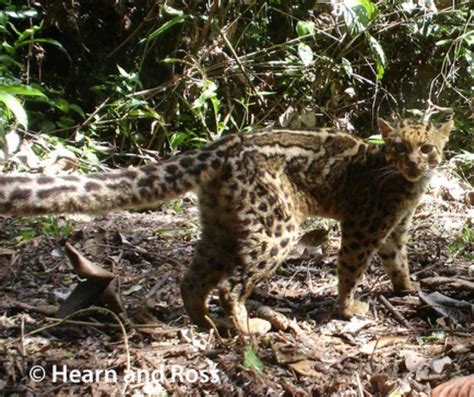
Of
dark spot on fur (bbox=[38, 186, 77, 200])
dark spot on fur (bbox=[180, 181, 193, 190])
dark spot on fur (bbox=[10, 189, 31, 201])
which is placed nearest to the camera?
dark spot on fur (bbox=[10, 189, 31, 201])

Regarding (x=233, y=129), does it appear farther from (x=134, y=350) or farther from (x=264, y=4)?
(x=134, y=350)

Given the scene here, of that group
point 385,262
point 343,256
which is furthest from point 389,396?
point 385,262

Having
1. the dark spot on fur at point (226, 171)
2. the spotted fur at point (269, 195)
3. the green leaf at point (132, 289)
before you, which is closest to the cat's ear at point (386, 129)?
the spotted fur at point (269, 195)

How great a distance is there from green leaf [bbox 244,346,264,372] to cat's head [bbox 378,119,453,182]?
2.07 metres

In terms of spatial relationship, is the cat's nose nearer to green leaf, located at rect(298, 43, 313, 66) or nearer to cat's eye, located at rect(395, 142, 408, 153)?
cat's eye, located at rect(395, 142, 408, 153)

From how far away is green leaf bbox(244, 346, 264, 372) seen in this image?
4.03 m

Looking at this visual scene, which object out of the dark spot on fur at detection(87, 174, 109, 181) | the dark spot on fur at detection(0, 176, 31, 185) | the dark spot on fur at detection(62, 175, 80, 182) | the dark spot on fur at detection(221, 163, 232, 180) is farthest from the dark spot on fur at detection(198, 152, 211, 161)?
the dark spot on fur at detection(0, 176, 31, 185)

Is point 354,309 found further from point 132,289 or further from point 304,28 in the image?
point 304,28

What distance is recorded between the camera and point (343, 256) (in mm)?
5391

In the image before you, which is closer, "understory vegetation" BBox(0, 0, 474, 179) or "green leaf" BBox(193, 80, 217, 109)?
"green leaf" BBox(193, 80, 217, 109)

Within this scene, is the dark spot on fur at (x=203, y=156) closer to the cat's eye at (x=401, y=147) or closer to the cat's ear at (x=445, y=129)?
the cat's eye at (x=401, y=147)

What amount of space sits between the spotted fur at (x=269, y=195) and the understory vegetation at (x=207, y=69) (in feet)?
10.8

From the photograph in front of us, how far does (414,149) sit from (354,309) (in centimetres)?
131

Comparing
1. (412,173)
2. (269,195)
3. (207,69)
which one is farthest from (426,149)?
(207,69)
